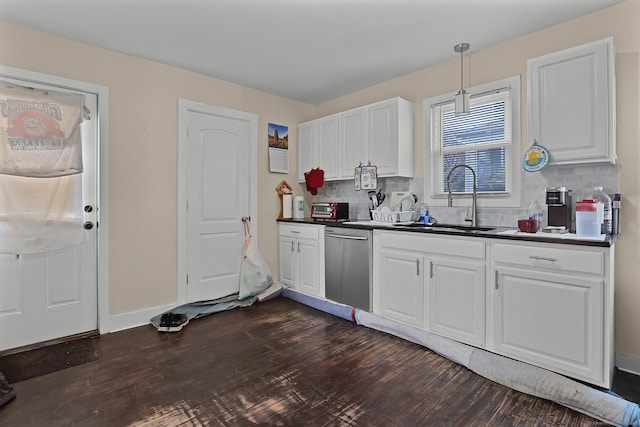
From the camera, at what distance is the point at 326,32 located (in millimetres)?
2809

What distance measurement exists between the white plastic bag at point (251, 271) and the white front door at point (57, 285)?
143 cm

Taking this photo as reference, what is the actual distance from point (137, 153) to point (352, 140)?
2.26 metres

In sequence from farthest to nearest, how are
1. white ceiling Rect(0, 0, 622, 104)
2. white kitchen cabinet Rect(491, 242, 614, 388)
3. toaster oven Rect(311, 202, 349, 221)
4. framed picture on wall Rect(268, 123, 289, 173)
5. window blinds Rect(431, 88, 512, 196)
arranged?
framed picture on wall Rect(268, 123, 289, 173), toaster oven Rect(311, 202, 349, 221), window blinds Rect(431, 88, 512, 196), white ceiling Rect(0, 0, 622, 104), white kitchen cabinet Rect(491, 242, 614, 388)

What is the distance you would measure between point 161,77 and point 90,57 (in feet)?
1.97

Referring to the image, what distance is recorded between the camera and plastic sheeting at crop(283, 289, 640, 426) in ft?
5.83

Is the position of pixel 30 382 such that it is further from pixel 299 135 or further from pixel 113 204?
pixel 299 135

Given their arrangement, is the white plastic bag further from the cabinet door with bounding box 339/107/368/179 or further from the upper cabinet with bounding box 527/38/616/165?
the upper cabinet with bounding box 527/38/616/165

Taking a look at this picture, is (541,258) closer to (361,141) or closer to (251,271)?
(361,141)

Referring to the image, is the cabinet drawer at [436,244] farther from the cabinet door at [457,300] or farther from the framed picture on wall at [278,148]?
the framed picture on wall at [278,148]

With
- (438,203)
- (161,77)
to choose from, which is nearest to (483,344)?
(438,203)

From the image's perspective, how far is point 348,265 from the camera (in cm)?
348

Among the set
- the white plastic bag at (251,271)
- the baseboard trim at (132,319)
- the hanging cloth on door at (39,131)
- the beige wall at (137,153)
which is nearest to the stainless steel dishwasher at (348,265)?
the white plastic bag at (251,271)

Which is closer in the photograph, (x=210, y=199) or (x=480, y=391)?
(x=480, y=391)

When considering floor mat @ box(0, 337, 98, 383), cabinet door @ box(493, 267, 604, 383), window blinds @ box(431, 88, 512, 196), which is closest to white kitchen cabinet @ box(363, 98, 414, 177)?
window blinds @ box(431, 88, 512, 196)
